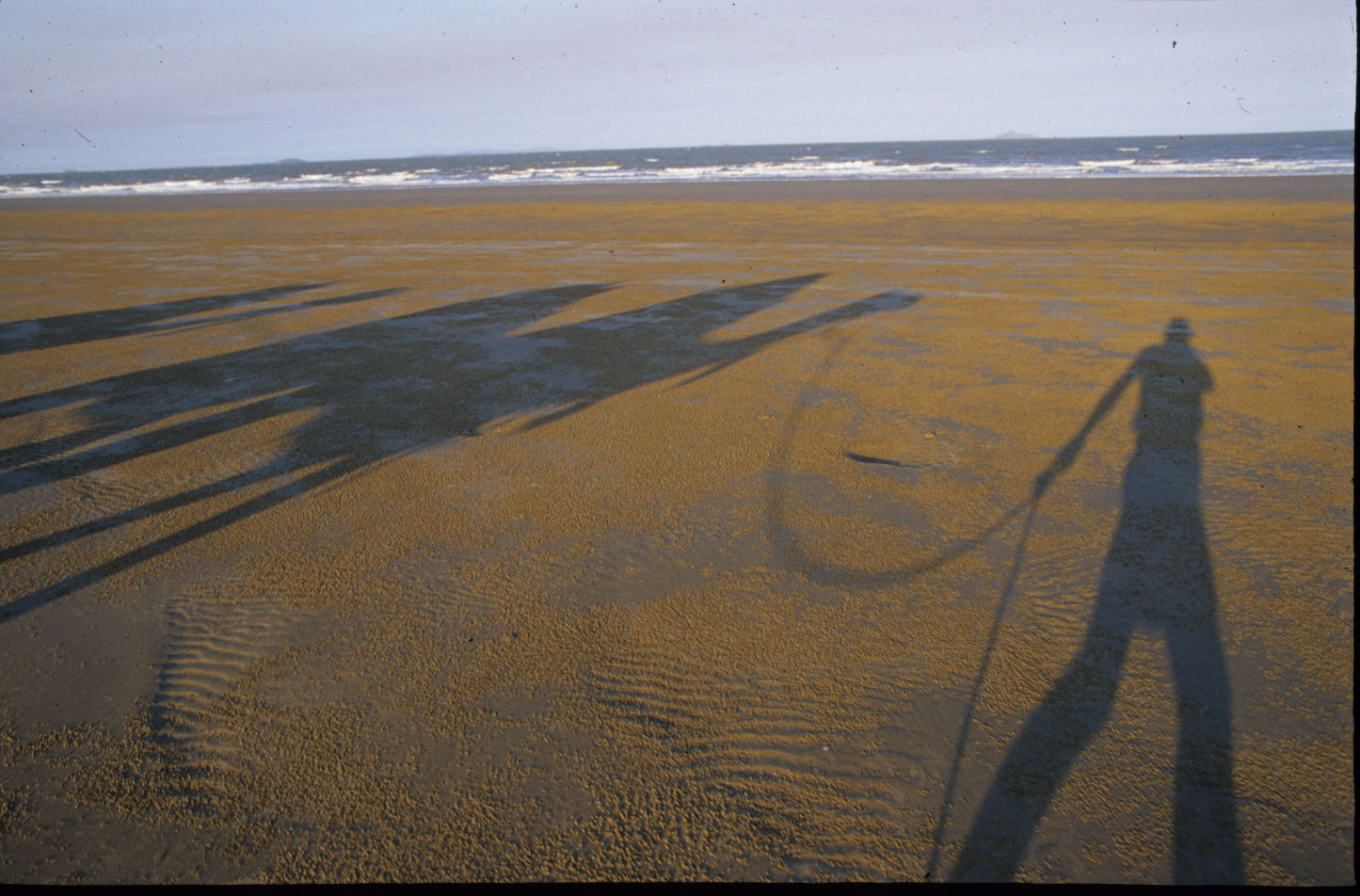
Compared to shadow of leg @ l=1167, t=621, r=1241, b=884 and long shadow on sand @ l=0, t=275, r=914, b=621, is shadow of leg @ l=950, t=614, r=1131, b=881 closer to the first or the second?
shadow of leg @ l=1167, t=621, r=1241, b=884

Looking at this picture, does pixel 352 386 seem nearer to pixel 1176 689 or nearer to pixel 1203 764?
pixel 1176 689

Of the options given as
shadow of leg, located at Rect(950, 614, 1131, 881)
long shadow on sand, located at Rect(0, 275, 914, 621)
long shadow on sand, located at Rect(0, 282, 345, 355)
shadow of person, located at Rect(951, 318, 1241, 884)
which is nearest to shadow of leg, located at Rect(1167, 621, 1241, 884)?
shadow of person, located at Rect(951, 318, 1241, 884)

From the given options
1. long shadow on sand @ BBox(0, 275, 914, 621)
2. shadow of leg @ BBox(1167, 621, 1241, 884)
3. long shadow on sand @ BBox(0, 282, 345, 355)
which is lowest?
shadow of leg @ BBox(1167, 621, 1241, 884)

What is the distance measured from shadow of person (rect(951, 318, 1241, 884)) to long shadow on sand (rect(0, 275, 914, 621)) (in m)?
3.51

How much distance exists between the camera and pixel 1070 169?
37812mm

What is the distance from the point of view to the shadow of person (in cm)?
201

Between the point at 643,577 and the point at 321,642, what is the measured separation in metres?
1.31

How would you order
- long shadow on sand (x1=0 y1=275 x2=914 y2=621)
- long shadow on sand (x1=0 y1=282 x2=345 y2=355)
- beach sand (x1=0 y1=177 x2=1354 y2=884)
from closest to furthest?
beach sand (x1=0 y1=177 x2=1354 y2=884) → long shadow on sand (x1=0 y1=275 x2=914 y2=621) → long shadow on sand (x1=0 y1=282 x2=345 y2=355)

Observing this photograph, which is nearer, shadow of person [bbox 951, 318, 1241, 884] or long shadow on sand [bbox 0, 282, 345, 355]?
shadow of person [bbox 951, 318, 1241, 884]

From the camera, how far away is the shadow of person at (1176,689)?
2006mm

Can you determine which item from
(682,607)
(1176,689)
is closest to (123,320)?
(682,607)

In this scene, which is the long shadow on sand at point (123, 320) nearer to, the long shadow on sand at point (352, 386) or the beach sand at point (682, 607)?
the long shadow on sand at point (352, 386)

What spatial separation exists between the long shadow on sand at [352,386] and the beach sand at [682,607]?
0.15 feet

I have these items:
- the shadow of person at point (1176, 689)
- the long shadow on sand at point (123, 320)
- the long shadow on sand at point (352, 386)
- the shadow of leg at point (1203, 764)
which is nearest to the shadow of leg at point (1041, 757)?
the shadow of person at point (1176, 689)
